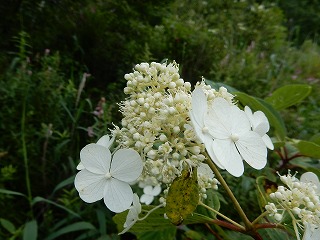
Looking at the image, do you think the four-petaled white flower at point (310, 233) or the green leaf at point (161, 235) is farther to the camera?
the green leaf at point (161, 235)

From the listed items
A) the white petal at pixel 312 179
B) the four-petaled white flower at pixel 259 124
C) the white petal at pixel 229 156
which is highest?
the white petal at pixel 229 156

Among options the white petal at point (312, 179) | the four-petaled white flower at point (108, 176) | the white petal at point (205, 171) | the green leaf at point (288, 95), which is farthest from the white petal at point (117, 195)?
the green leaf at point (288, 95)

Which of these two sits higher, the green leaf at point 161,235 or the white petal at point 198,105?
the white petal at point 198,105

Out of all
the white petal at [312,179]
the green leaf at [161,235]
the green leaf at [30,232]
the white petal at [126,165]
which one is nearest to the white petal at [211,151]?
the white petal at [126,165]

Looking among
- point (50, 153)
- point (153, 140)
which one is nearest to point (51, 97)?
point (50, 153)

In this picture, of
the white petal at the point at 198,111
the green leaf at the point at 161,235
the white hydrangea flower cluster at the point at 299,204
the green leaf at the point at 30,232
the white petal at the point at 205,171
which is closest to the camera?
the white petal at the point at 198,111

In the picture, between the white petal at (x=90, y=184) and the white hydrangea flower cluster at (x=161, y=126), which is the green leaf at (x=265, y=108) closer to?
the white hydrangea flower cluster at (x=161, y=126)

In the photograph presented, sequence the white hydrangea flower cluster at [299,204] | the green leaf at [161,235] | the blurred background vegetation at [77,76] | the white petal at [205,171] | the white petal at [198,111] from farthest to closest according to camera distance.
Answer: the blurred background vegetation at [77,76]
the green leaf at [161,235]
the white petal at [205,171]
the white hydrangea flower cluster at [299,204]
the white petal at [198,111]
